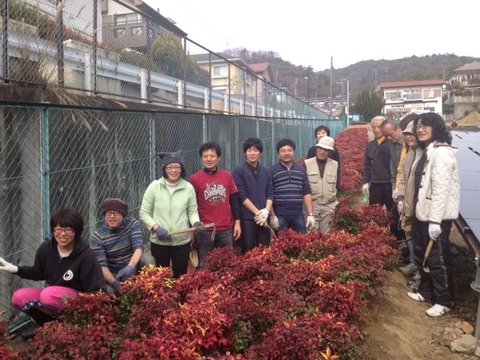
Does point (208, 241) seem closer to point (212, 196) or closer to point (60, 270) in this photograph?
point (212, 196)

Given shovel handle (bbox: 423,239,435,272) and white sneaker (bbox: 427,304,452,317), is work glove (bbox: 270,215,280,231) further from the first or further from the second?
white sneaker (bbox: 427,304,452,317)

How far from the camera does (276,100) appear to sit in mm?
15641

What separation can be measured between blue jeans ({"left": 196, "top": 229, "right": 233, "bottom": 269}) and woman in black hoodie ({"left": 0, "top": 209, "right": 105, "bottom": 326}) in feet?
4.86

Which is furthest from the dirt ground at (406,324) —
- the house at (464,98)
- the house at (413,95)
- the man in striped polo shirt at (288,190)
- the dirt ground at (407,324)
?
the house at (413,95)

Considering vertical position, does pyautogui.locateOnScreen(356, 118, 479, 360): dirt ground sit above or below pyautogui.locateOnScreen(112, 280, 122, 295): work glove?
below

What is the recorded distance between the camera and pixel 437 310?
13.8ft

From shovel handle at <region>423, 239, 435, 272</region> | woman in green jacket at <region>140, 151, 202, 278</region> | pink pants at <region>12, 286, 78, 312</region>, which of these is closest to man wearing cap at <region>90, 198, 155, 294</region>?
woman in green jacket at <region>140, 151, 202, 278</region>

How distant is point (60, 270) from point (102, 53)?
2.99 m

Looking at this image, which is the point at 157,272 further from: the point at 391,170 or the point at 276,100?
the point at 276,100

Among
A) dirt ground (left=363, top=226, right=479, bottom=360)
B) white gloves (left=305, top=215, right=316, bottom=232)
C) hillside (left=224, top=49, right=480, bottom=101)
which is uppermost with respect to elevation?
hillside (left=224, top=49, right=480, bottom=101)

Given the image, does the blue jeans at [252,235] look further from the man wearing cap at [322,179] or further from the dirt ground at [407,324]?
the dirt ground at [407,324]

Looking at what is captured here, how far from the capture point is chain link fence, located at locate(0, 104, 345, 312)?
375 centimetres

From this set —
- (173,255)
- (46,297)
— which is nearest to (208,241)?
(173,255)

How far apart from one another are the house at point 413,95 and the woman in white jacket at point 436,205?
7404cm
